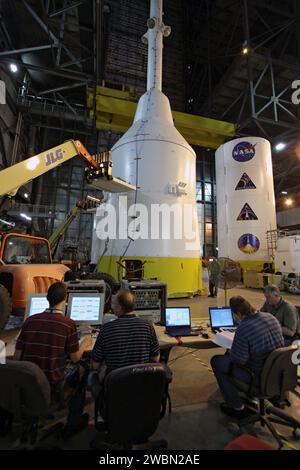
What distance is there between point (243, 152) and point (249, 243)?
561cm

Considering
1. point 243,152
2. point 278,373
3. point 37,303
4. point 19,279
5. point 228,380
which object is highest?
point 243,152

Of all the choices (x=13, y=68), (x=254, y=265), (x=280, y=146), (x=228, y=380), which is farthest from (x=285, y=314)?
(x=280, y=146)

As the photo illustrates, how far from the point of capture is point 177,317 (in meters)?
3.72

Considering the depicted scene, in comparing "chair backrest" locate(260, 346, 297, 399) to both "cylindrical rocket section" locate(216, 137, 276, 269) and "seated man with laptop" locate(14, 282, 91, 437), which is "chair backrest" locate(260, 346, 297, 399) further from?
"cylindrical rocket section" locate(216, 137, 276, 269)

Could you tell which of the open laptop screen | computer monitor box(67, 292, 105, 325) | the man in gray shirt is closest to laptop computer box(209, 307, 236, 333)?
the open laptop screen

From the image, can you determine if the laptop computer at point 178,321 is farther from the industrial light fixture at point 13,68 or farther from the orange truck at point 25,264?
the industrial light fixture at point 13,68

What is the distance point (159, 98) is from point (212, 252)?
1440cm

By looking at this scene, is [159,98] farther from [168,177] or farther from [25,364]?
[25,364]

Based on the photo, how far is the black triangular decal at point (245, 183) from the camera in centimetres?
1460

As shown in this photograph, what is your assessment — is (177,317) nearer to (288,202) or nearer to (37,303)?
(37,303)

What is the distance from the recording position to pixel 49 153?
5.18 m

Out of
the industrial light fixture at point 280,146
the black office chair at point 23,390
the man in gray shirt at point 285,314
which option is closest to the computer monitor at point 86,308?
the black office chair at point 23,390

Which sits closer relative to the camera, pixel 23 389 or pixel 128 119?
pixel 23 389

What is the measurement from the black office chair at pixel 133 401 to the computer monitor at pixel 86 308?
1.59m
